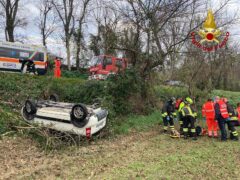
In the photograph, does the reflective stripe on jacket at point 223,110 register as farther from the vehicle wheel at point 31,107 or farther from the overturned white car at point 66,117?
the vehicle wheel at point 31,107

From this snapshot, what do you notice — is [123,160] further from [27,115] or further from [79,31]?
[79,31]

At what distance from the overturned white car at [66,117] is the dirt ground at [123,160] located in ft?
2.05

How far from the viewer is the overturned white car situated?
7895mm

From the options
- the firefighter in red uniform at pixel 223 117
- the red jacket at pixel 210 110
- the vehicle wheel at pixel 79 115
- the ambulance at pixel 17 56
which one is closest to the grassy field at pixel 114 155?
the firefighter in red uniform at pixel 223 117

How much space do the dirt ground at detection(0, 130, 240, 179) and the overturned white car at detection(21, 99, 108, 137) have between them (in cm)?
62

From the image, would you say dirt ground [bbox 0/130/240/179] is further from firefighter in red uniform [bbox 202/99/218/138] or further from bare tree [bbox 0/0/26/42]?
bare tree [bbox 0/0/26/42]

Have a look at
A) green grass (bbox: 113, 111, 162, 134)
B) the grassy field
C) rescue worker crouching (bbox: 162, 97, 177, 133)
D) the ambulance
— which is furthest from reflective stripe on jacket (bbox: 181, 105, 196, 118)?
the ambulance

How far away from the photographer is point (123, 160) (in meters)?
6.86

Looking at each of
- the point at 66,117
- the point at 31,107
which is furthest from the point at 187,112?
the point at 31,107

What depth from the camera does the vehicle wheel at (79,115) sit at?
7820 mm

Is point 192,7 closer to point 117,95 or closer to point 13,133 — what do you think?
point 117,95

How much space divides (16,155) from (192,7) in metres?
A: 11.8

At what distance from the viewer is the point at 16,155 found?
22.7 feet

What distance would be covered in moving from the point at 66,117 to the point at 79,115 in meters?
0.50
